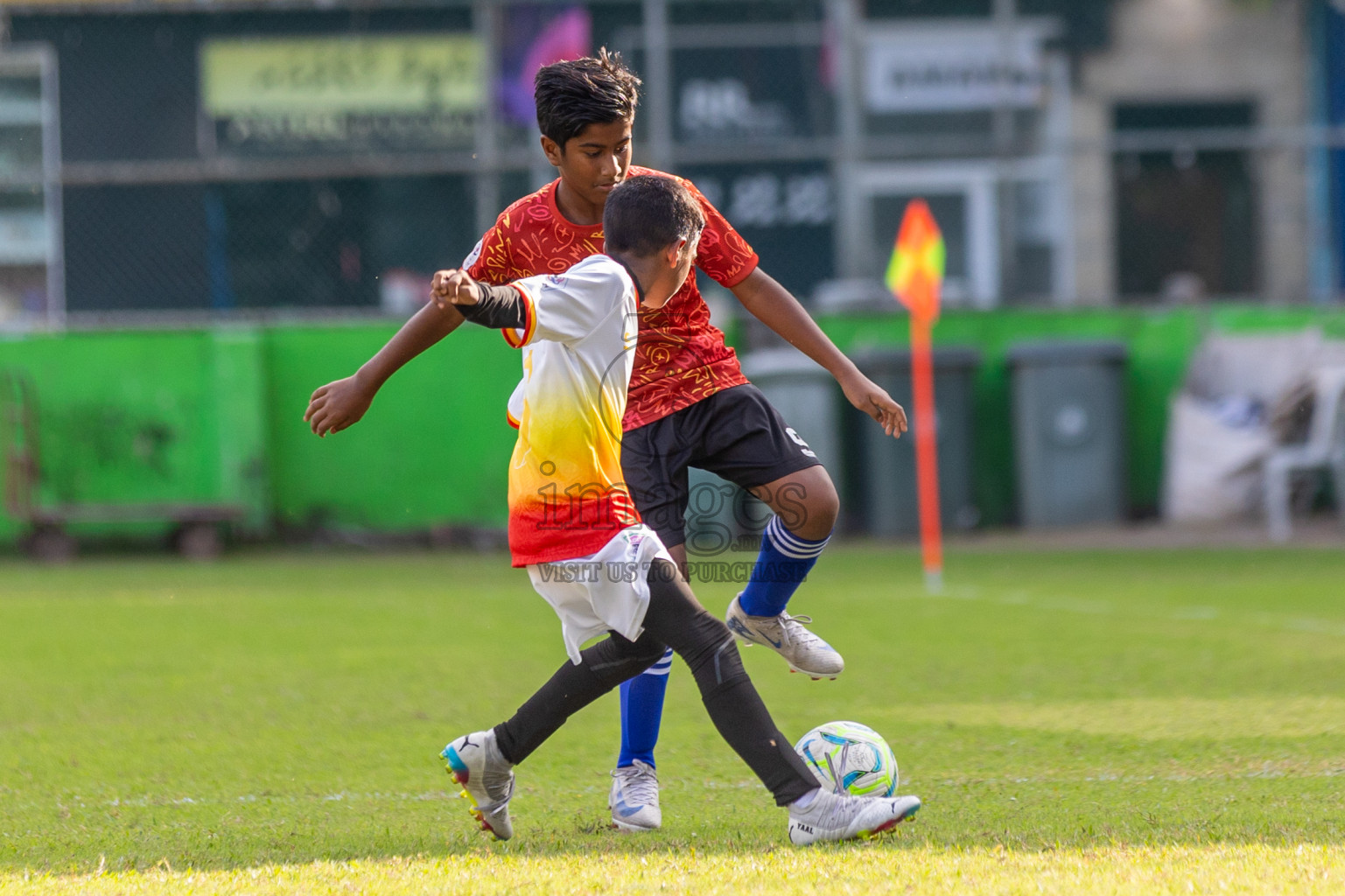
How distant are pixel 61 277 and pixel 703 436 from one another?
11.5 m

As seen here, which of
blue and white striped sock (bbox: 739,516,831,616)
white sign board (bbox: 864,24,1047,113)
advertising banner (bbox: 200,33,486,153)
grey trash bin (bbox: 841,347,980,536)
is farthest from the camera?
white sign board (bbox: 864,24,1047,113)

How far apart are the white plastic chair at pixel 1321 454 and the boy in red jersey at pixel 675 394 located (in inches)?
327

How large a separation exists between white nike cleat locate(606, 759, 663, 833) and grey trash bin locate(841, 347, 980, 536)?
27.1 ft

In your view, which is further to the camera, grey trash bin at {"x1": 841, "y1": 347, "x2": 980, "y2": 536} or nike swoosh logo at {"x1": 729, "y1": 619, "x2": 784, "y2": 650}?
grey trash bin at {"x1": 841, "y1": 347, "x2": 980, "y2": 536}

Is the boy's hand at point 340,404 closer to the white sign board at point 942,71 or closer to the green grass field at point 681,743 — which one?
the green grass field at point 681,743

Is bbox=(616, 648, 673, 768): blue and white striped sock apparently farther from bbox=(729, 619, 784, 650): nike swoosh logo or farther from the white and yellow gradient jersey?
the white and yellow gradient jersey

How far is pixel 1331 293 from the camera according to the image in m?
14.2

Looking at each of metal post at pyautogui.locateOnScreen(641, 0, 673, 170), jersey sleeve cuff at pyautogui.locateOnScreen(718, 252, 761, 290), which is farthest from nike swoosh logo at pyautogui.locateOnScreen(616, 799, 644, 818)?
metal post at pyautogui.locateOnScreen(641, 0, 673, 170)

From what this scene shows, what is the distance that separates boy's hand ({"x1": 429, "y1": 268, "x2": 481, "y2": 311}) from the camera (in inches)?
118

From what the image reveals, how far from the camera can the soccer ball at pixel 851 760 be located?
3676mm

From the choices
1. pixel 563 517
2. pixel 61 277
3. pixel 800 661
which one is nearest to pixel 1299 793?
pixel 800 661

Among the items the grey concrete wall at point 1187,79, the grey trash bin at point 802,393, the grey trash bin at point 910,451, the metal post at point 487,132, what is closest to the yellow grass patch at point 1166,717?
the grey trash bin at point 802,393

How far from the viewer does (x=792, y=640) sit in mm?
4184

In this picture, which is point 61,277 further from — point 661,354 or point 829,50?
point 661,354
